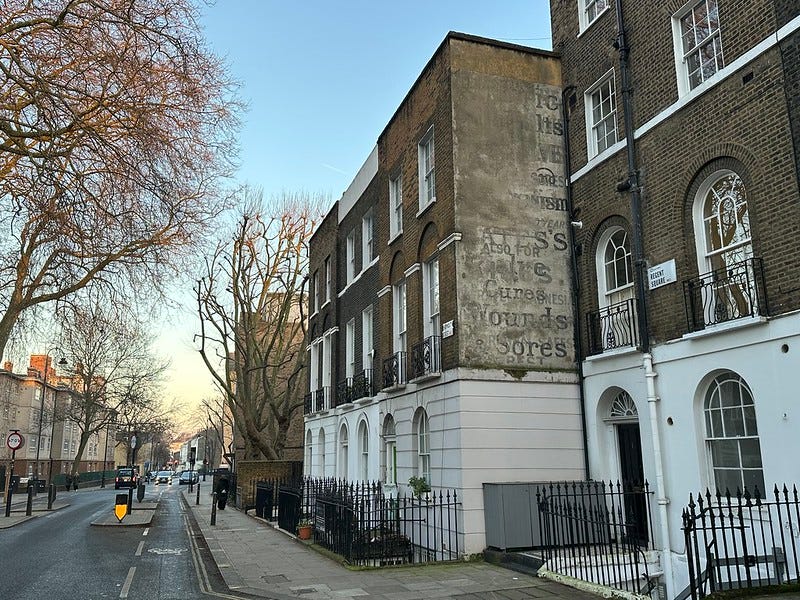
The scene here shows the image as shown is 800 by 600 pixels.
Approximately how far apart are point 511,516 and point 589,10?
10.9m

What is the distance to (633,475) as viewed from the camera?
12586 millimetres

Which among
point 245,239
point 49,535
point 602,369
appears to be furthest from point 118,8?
point 245,239

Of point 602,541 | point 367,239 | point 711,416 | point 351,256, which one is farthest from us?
point 351,256

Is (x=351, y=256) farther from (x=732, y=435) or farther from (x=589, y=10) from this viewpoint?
(x=732, y=435)

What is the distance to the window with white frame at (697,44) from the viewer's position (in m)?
11.1

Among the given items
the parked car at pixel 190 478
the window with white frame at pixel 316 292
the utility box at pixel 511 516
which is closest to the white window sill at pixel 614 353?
the utility box at pixel 511 516

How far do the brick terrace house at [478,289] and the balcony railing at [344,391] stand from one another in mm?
2638

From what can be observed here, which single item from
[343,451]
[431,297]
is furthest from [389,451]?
[343,451]

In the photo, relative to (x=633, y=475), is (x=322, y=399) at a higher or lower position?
higher

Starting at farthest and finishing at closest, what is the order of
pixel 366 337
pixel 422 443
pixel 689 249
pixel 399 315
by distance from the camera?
pixel 366 337, pixel 399 315, pixel 422 443, pixel 689 249

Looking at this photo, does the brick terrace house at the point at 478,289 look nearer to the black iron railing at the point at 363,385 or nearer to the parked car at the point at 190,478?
the black iron railing at the point at 363,385

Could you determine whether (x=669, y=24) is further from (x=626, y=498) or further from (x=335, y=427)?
(x=335, y=427)

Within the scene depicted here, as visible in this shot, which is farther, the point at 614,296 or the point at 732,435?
the point at 614,296

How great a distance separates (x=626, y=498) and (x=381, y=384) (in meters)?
7.77
